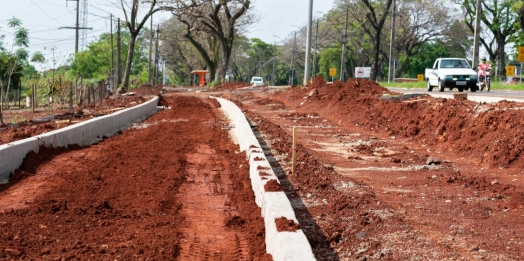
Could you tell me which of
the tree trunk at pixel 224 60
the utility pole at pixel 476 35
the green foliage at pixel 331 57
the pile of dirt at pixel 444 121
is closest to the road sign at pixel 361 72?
the tree trunk at pixel 224 60

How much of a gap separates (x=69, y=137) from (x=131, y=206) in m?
6.34

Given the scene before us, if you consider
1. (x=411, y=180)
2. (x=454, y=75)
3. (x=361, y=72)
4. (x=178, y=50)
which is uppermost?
(x=178, y=50)

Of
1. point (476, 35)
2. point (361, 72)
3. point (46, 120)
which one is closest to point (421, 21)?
point (361, 72)

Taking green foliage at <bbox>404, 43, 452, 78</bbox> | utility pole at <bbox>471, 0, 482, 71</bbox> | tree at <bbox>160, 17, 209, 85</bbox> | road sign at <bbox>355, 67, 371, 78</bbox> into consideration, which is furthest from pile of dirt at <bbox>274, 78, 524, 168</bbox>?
tree at <bbox>160, 17, 209, 85</bbox>

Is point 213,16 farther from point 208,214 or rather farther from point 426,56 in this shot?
point 208,214

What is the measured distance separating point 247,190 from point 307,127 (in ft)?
32.4

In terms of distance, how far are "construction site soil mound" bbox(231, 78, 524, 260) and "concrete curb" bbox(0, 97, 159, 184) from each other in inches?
153

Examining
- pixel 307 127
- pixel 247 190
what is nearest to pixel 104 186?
pixel 247 190

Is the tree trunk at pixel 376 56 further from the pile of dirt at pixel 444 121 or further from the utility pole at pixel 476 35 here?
the pile of dirt at pixel 444 121

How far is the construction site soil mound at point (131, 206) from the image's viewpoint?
5938mm

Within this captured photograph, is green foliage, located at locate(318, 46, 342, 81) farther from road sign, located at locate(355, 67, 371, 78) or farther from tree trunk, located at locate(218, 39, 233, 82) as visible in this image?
tree trunk, located at locate(218, 39, 233, 82)

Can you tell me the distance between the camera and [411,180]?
962 cm

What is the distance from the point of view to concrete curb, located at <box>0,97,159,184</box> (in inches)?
394

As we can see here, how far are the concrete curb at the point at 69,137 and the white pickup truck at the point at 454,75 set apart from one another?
1273 cm
